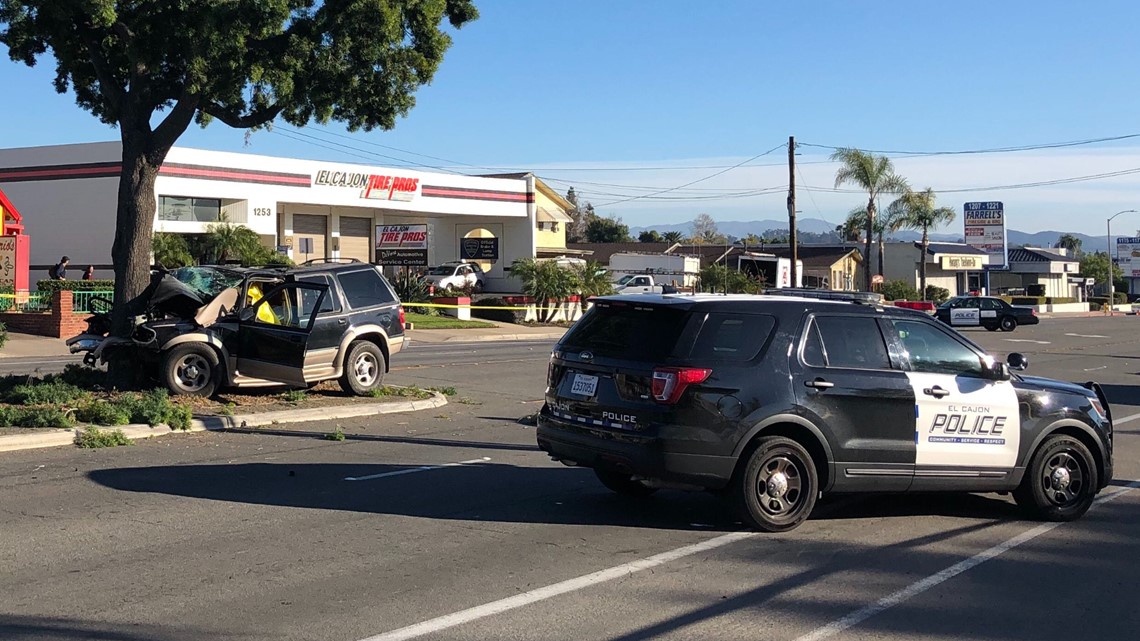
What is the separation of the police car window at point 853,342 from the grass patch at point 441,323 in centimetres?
2909

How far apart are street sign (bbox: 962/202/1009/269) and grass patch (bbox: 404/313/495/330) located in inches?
2626

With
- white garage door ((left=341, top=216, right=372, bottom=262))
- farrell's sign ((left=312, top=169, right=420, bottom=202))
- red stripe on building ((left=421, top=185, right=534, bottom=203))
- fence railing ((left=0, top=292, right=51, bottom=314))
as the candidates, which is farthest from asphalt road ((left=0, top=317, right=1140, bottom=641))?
red stripe on building ((left=421, top=185, right=534, bottom=203))

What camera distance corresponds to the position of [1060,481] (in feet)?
29.9

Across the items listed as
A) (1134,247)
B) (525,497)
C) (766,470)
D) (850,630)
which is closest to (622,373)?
(766,470)

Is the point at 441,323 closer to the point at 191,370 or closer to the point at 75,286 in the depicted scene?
the point at 75,286

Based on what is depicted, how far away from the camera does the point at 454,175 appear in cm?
5209

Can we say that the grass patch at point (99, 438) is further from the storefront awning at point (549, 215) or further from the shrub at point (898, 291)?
the shrub at point (898, 291)

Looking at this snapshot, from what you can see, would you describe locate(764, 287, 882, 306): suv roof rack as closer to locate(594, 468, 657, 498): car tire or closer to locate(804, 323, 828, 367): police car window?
locate(804, 323, 828, 367): police car window

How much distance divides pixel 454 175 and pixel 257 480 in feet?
141

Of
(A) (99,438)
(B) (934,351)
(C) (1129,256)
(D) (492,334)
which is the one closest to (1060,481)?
(B) (934,351)

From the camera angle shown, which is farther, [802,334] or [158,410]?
[158,410]

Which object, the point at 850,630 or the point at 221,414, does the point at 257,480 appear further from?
the point at 850,630

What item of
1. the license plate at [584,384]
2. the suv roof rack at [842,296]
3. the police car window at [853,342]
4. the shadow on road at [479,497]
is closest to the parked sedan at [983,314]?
the shadow on road at [479,497]

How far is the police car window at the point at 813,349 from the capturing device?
329 inches
